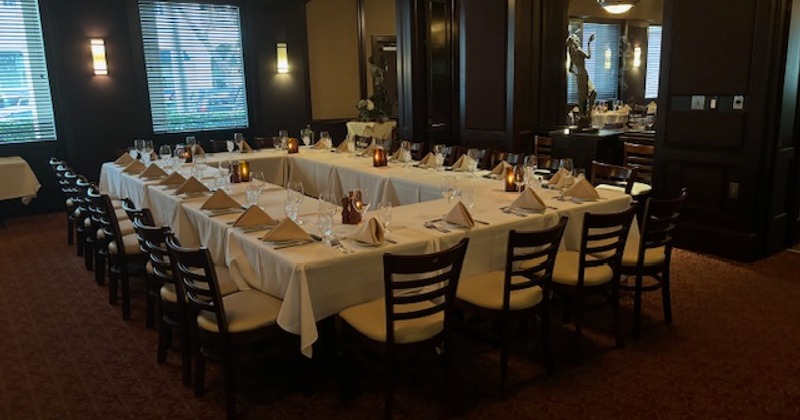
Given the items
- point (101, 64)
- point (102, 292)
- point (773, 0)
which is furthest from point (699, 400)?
point (101, 64)

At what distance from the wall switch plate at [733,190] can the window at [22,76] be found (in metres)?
7.73

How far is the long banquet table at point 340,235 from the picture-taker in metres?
2.60

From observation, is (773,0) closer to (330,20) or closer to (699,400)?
(699,400)

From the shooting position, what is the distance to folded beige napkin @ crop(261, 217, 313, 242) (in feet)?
9.35

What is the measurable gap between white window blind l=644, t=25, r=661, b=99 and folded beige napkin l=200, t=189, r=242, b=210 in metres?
12.1

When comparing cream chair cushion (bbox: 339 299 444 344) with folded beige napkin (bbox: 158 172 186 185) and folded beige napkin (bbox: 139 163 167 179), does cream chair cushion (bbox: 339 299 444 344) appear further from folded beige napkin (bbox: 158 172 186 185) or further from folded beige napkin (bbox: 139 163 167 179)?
folded beige napkin (bbox: 139 163 167 179)

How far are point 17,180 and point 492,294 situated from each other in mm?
6334

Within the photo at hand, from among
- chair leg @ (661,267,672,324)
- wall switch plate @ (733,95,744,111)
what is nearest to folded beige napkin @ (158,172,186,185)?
chair leg @ (661,267,672,324)

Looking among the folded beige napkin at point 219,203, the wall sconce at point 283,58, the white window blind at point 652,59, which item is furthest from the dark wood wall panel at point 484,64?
the white window blind at point 652,59

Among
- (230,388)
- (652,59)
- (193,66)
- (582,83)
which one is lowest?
(230,388)

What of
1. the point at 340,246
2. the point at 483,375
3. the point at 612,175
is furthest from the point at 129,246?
the point at 612,175

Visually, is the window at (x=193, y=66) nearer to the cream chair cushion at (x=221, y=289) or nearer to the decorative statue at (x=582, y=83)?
the decorative statue at (x=582, y=83)

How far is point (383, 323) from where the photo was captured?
2613mm

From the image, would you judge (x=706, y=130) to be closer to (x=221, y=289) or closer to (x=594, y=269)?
(x=594, y=269)
